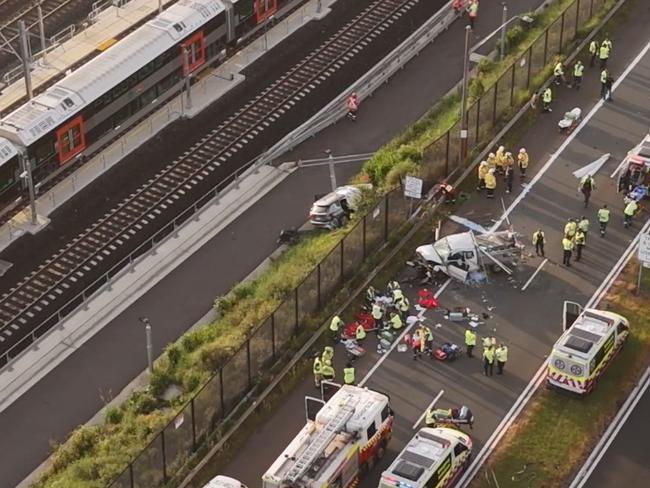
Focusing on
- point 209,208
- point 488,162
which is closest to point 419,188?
point 488,162

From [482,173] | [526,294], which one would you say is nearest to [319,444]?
[526,294]

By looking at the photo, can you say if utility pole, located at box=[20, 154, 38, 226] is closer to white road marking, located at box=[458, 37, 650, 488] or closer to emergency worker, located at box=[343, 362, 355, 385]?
emergency worker, located at box=[343, 362, 355, 385]

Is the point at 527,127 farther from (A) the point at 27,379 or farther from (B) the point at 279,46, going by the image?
(A) the point at 27,379

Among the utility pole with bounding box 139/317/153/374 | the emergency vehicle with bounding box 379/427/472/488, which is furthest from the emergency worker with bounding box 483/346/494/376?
the utility pole with bounding box 139/317/153/374

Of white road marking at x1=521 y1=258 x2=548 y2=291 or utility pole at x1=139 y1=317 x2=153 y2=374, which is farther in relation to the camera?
white road marking at x1=521 y1=258 x2=548 y2=291

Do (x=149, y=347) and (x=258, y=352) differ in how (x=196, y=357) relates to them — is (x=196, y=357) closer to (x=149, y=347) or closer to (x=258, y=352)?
(x=149, y=347)

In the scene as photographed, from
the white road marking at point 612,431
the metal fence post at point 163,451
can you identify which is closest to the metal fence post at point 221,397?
the metal fence post at point 163,451
